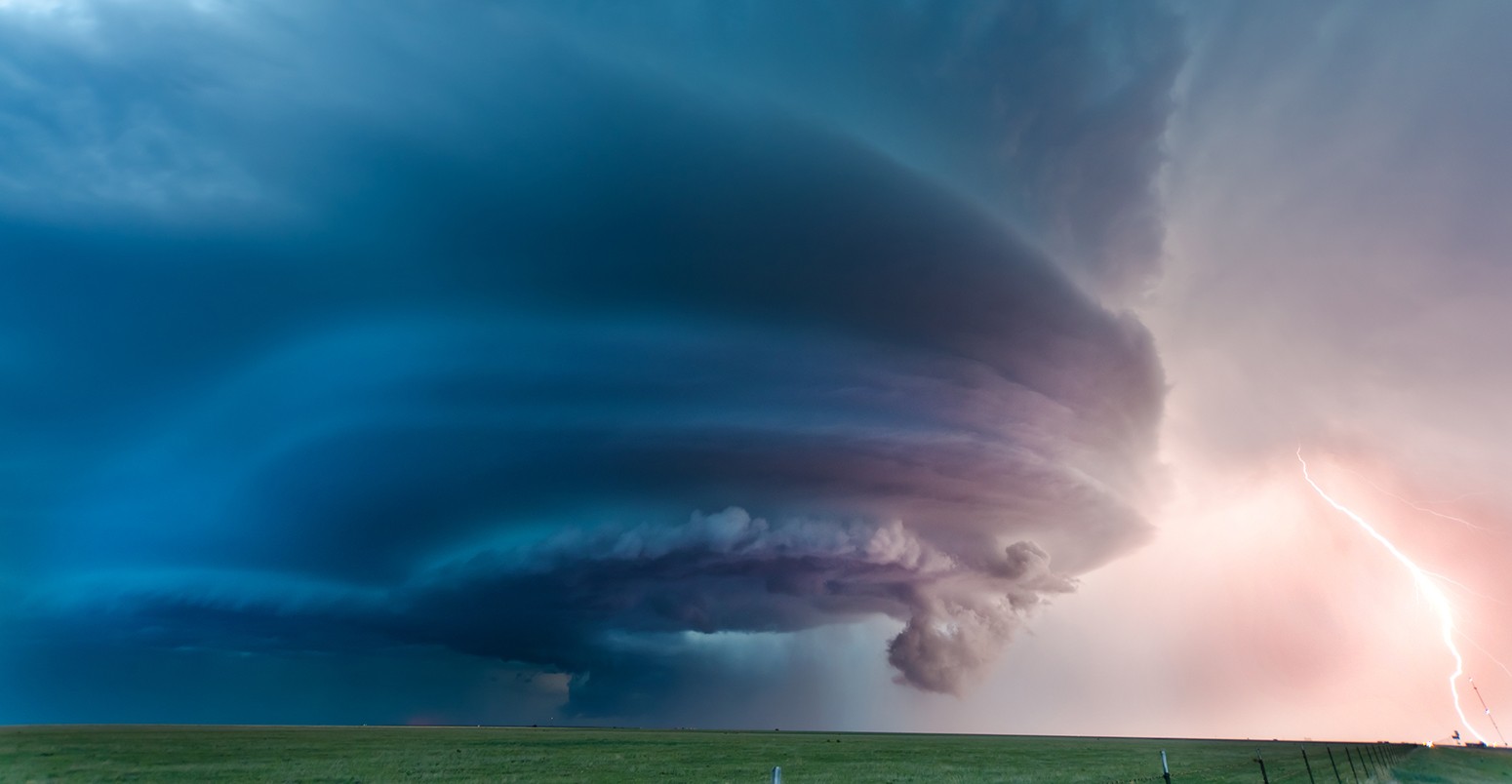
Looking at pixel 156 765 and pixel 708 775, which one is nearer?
pixel 708 775

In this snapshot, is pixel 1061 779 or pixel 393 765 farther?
pixel 393 765

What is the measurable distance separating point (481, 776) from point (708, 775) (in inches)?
613

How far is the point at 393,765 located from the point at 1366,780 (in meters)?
71.2

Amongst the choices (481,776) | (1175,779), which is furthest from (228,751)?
(1175,779)

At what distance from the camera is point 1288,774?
56000mm

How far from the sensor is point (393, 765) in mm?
62031

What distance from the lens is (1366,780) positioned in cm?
5138

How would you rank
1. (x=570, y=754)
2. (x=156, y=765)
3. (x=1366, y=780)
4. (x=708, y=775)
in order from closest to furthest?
(x=1366, y=780)
(x=708, y=775)
(x=156, y=765)
(x=570, y=754)

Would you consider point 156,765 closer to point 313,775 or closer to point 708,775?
point 313,775

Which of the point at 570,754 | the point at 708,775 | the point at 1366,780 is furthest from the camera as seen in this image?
the point at 570,754

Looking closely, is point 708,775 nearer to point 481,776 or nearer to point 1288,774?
point 481,776

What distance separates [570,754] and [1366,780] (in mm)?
66234

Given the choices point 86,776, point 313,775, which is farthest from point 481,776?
point 86,776

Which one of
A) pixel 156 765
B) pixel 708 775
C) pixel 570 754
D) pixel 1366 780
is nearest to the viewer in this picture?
pixel 1366 780
